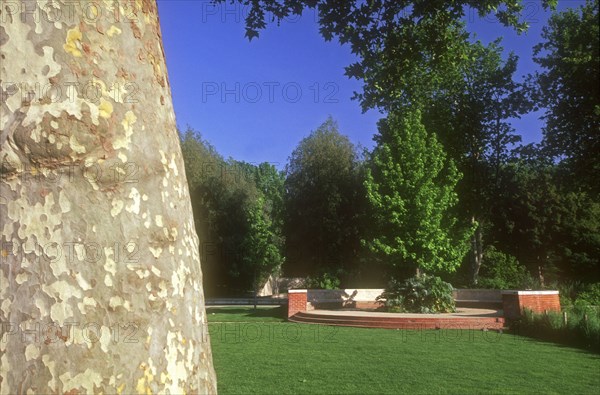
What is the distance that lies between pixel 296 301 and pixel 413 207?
9.87 m

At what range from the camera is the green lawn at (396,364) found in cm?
849

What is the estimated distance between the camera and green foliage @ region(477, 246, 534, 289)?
30.5m

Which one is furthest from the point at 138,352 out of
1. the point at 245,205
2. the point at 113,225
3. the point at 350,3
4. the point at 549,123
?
the point at 245,205

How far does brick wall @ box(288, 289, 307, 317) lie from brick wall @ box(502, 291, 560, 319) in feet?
28.3

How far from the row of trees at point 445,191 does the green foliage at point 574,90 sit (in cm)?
7

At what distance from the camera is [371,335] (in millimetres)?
16328

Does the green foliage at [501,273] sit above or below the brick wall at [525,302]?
above

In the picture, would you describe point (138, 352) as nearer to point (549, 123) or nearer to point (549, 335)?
point (549, 335)

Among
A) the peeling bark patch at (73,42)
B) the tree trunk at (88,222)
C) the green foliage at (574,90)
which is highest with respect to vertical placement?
the green foliage at (574,90)

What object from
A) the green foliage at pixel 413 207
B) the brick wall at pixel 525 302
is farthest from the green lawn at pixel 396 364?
the green foliage at pixel 413 207

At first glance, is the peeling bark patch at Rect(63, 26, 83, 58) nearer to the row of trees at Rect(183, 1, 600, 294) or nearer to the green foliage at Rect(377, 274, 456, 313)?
the green foliage at Rect(377, 274, 456, 313)

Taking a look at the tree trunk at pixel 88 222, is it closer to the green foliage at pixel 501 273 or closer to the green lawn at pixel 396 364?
the green lawn at pixel 396 364

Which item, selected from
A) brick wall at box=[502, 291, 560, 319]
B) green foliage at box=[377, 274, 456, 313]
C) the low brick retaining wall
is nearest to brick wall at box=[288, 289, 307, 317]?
the low brick retaining wall

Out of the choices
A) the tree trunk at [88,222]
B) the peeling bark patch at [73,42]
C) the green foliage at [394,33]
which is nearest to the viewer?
the tree trunk at [88,222]
